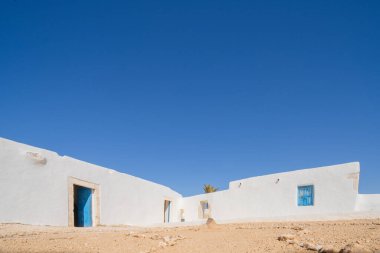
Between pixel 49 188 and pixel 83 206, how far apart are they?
2.31 meters

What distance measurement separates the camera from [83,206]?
11156 mm

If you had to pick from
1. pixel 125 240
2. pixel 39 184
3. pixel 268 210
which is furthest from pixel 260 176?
pixel 125 240

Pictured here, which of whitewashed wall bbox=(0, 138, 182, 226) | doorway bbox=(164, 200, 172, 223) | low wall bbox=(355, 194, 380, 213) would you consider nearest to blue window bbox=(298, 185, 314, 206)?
low wall bbox=(355, 194, 380, 213)

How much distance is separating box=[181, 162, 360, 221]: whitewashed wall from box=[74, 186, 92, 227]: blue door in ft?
17.6

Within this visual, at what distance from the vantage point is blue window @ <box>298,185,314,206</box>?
13.0 metres

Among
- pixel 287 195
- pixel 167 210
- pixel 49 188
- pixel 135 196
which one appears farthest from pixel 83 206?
pixel 287 195

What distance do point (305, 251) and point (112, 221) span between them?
10.4m

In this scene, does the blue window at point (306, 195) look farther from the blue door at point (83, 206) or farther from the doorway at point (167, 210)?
the blue door at point (83, 206)

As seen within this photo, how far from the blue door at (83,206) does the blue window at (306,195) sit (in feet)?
30.1

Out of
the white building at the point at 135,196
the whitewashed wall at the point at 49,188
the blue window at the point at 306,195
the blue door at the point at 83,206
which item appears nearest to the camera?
the whitewashed wall at the point at 49,188

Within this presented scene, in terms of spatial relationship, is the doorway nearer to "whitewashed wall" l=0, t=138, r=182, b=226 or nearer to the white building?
the white building

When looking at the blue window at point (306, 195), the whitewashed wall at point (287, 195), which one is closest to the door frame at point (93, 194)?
the whitewashed wall at point (287, 195)

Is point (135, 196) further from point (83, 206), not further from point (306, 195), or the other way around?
point (306, 195)

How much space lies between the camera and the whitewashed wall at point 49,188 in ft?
26.0
